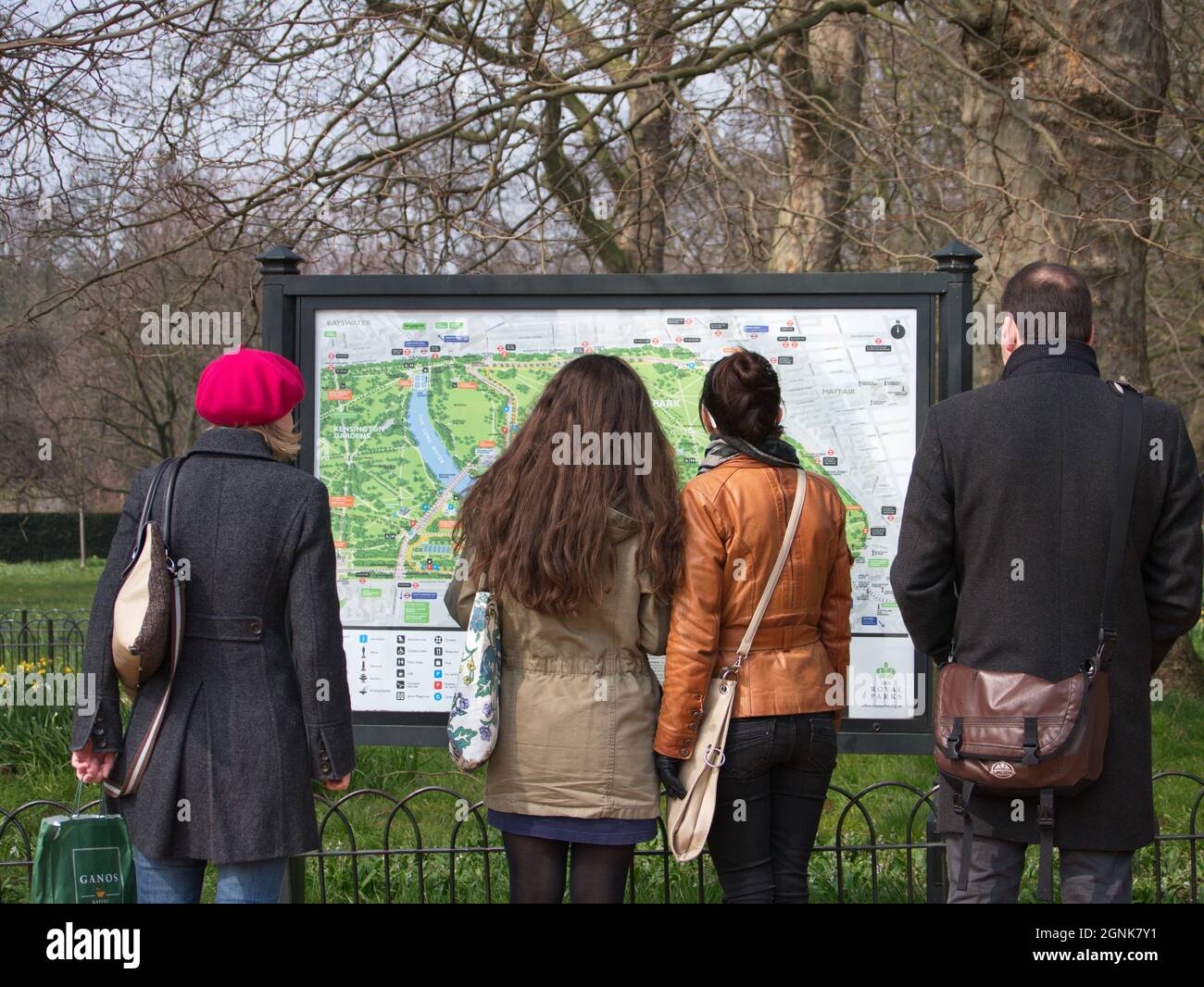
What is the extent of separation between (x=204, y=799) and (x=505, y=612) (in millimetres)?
766

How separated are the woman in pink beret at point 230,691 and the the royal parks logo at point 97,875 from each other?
6 centimetres

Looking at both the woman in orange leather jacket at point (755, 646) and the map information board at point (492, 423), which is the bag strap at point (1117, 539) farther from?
the map information board at point (492, 423)

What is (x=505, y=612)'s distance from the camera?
9.40 ft

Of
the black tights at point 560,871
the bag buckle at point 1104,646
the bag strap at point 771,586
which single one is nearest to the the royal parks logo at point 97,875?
the black tights at point 560,871

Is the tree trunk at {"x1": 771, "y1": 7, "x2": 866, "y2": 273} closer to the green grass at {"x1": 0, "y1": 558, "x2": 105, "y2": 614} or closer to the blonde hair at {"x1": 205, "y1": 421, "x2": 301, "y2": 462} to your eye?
the blonde hair at {"x1": 205, "y1": 421, "x2": 301, "y2": 462}

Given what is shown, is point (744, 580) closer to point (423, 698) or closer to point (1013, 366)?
point (1013, 366)

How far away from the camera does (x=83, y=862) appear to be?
8.96 feet

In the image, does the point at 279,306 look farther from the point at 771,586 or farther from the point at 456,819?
the point at 456,819

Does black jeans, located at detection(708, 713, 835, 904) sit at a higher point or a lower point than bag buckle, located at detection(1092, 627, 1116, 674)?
lower

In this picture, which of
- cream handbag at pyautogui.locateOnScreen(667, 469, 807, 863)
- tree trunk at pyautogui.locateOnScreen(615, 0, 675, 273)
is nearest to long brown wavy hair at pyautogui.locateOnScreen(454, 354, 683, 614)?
A: cream handbag at pyautogui.locateOnScreen(667, 469, 807, 863)

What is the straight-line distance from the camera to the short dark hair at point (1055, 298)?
9.00ft

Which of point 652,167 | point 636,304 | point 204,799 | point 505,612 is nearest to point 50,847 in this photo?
point 204,799

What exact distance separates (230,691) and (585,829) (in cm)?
85

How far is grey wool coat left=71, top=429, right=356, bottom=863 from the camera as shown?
2.65 m
